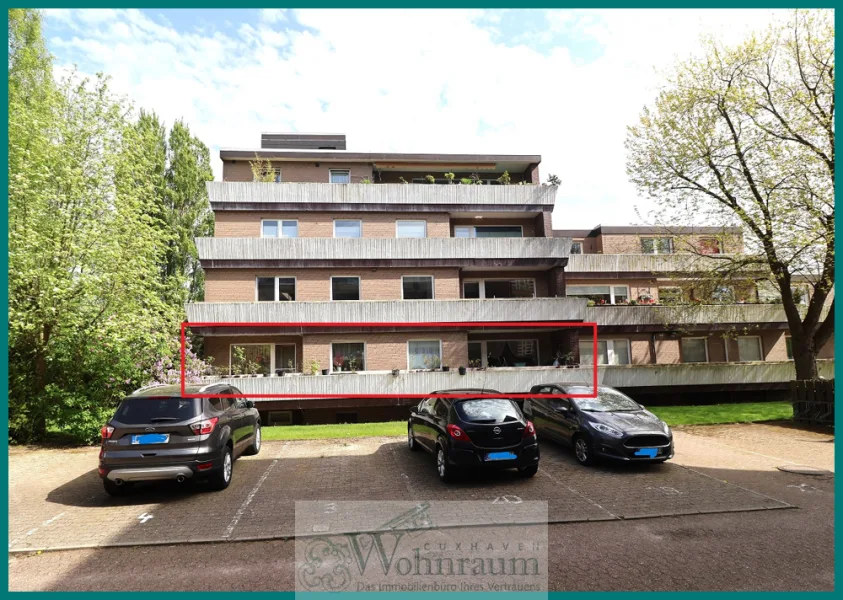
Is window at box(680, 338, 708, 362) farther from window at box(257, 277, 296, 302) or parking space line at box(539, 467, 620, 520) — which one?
window at box(257, 277, 296, 302)

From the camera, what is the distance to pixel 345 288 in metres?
22.5

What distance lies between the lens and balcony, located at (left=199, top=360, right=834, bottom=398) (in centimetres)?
1938

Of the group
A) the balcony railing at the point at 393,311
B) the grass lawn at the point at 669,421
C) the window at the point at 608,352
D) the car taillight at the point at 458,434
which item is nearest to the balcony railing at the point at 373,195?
the balcony railing at the point at 393,311

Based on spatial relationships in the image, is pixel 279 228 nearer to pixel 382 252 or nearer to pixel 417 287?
pixel 382 252

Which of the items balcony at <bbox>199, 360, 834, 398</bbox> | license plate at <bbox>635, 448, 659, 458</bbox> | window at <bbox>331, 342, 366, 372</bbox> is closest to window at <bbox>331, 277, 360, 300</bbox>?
window at <bbox>331, 342, 366, 372</bbox>

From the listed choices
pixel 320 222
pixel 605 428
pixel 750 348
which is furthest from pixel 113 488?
pixel 750 348

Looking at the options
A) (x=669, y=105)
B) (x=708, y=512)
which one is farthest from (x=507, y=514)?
(x=669, y=105)

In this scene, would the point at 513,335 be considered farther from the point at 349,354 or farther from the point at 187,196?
the point at 187,196

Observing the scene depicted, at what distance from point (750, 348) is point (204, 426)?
2856cm

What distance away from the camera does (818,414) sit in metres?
15.3

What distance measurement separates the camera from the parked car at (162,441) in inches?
312

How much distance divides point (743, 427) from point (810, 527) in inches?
397

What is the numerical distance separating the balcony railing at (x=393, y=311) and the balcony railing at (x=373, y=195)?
4.97 meters

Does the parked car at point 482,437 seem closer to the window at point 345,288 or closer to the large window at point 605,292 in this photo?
the window at point 345,288
